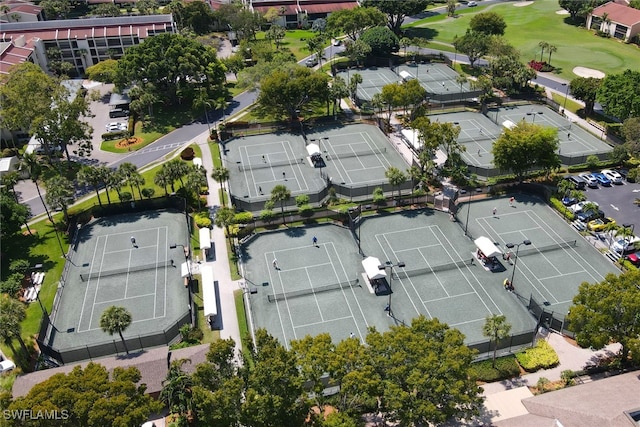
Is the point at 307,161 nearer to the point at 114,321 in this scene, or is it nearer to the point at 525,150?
the point at 525,150

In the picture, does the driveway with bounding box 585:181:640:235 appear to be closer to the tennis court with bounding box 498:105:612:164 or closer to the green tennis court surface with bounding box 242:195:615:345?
the green tennis court surface with bounding box 242:195:615:345

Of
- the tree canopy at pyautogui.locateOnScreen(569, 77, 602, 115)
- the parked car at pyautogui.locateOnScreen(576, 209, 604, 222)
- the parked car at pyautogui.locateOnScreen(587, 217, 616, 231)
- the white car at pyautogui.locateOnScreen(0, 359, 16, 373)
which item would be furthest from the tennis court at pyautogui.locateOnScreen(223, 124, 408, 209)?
the tree canopy at pyautogui.locateOnScreen(569, 77, 602, 115)

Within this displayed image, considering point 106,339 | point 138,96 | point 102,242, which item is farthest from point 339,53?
point 106,339

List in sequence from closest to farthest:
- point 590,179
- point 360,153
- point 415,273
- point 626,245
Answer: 1. point 415,273
2. point 626,245
3. point 590,179
4. point 360,153

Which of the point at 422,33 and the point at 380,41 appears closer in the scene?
the point at 380,41

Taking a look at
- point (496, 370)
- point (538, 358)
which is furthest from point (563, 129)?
point (496, 370)

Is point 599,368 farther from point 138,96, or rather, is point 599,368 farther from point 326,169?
point 138,96

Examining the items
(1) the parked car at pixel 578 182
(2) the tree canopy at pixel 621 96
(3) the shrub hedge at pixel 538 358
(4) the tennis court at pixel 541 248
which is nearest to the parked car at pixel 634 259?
(4) the tennis court at pixel 541 248

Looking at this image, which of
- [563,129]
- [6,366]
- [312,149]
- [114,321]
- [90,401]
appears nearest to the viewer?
[90,401]
